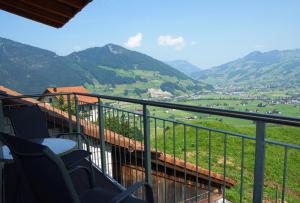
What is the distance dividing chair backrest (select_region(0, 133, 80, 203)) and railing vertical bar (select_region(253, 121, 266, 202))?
107 centimetres

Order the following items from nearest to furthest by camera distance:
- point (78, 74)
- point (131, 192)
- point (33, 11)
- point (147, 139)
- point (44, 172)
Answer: point (44, 172) < point (131, 192) < point (147, 139) < point (33, 11) < point (78, 74)

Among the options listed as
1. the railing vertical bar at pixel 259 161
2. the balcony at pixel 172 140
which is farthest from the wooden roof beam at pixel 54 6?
the railing vertical bar at pixel 259 161

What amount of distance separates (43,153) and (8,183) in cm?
282

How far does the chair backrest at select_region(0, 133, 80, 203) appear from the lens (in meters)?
1.63

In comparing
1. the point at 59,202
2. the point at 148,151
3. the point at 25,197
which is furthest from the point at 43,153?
the point at 25,197

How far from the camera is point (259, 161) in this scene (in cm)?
176

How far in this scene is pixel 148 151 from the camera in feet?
9.99

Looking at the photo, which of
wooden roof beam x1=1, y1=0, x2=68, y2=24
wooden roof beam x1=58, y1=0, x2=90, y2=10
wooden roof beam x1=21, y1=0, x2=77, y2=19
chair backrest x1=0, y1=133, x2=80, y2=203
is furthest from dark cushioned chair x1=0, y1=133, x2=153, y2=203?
wooden roof beam x1=1, y1=0, x2=68, y2=24

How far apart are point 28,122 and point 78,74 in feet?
387

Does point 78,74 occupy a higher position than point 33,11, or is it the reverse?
point 78,74

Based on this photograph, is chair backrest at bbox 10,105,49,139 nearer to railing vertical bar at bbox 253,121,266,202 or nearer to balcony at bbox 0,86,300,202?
balcony at bbox 0,86,300,202

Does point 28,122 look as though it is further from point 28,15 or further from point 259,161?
point 259,161

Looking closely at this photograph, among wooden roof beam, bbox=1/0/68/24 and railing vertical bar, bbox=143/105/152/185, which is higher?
wooden roof beam, bbox=1/0/68/24

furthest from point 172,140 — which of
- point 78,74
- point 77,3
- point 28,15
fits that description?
point 78,74
